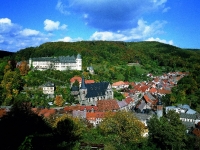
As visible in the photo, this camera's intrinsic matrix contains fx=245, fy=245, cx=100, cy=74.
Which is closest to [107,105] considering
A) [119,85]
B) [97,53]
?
[119,85]

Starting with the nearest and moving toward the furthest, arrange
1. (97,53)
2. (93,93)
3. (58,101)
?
(58,101)
(93,93)
(97,53)

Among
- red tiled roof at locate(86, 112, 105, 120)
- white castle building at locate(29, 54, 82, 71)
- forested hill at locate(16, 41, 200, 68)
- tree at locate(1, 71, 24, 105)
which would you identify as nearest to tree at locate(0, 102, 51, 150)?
red tiled roof at locate(86, 112, 105, 120)

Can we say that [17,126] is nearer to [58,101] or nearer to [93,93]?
[58,101]

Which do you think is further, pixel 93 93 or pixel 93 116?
pixel 93 93

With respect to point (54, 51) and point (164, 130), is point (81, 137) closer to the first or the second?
point (164, 130)

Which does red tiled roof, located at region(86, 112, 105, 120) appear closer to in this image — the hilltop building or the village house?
the hilltop building

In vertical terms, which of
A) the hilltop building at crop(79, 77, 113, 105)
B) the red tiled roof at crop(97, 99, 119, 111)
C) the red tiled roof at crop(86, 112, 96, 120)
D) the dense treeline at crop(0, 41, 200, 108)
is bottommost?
the red tiled roof at crop(86, 112, 96, 120)

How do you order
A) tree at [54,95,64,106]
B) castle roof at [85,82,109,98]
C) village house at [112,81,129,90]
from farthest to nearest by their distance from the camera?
village house at [112,81,129,90]
castle roof at [85,82,109,98]
tree at [54,95,64,106]
